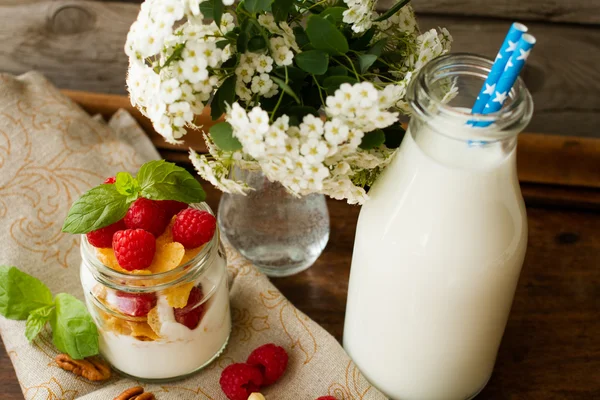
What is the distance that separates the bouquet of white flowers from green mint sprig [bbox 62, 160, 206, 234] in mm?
87

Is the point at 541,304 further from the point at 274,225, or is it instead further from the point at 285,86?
the point at 285,86

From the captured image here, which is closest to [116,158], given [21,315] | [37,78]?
[37,78]

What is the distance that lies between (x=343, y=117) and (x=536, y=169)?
1.77 ft

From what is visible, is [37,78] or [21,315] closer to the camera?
[21,315]

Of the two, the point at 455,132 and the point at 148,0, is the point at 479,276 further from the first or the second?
the point at 148,0

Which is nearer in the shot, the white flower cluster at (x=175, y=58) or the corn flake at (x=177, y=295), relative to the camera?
the white flower cluster at (x=175, y=58)

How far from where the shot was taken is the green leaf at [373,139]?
0.64 m

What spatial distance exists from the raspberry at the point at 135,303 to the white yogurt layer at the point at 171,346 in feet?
0.04

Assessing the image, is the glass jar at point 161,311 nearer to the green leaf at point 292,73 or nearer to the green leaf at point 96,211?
the green leaf at point 96,211

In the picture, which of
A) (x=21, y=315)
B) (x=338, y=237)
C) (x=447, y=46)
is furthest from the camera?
(x=338, y=237)

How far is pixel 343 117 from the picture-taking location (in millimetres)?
603

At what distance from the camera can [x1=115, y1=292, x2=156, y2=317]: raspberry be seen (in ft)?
2.39

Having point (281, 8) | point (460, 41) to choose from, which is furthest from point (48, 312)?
point (460, 41)

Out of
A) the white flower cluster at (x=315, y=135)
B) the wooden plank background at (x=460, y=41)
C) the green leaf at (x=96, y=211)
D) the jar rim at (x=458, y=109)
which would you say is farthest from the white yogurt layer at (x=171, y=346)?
the wooden plank background at (x=460, y=41)
